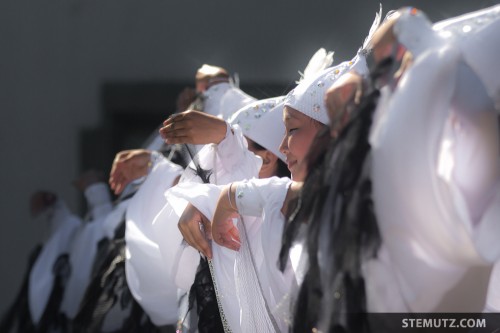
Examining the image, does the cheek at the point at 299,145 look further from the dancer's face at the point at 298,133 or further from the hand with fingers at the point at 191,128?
the hand with fingers at the point at 191,128

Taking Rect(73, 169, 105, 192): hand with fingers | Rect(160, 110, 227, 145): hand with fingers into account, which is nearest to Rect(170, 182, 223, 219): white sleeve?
Rect(160, 110, 227, 145): hand with fingers

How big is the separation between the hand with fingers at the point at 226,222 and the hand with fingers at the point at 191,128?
26cm

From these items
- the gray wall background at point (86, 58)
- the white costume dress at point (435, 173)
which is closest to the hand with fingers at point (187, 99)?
the gray wall background at point (86, 58)

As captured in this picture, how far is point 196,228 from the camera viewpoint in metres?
2.45

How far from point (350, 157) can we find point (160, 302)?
1442 mm

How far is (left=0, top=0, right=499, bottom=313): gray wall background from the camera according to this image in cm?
557

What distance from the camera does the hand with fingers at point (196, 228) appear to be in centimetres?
245

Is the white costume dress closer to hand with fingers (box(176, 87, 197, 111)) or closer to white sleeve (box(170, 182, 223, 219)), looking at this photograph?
white sleeve (box(170, 182, 223, 219))

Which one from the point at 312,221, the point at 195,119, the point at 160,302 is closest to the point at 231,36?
the point at 160,302

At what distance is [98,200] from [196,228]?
262 centimetres

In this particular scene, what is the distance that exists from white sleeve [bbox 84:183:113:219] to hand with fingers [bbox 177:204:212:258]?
7.88 ft

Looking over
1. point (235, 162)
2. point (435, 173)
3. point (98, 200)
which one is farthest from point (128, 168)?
point (98, 200)

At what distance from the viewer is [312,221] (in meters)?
1.94

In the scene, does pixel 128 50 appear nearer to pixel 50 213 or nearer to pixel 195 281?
pixel 50 213
